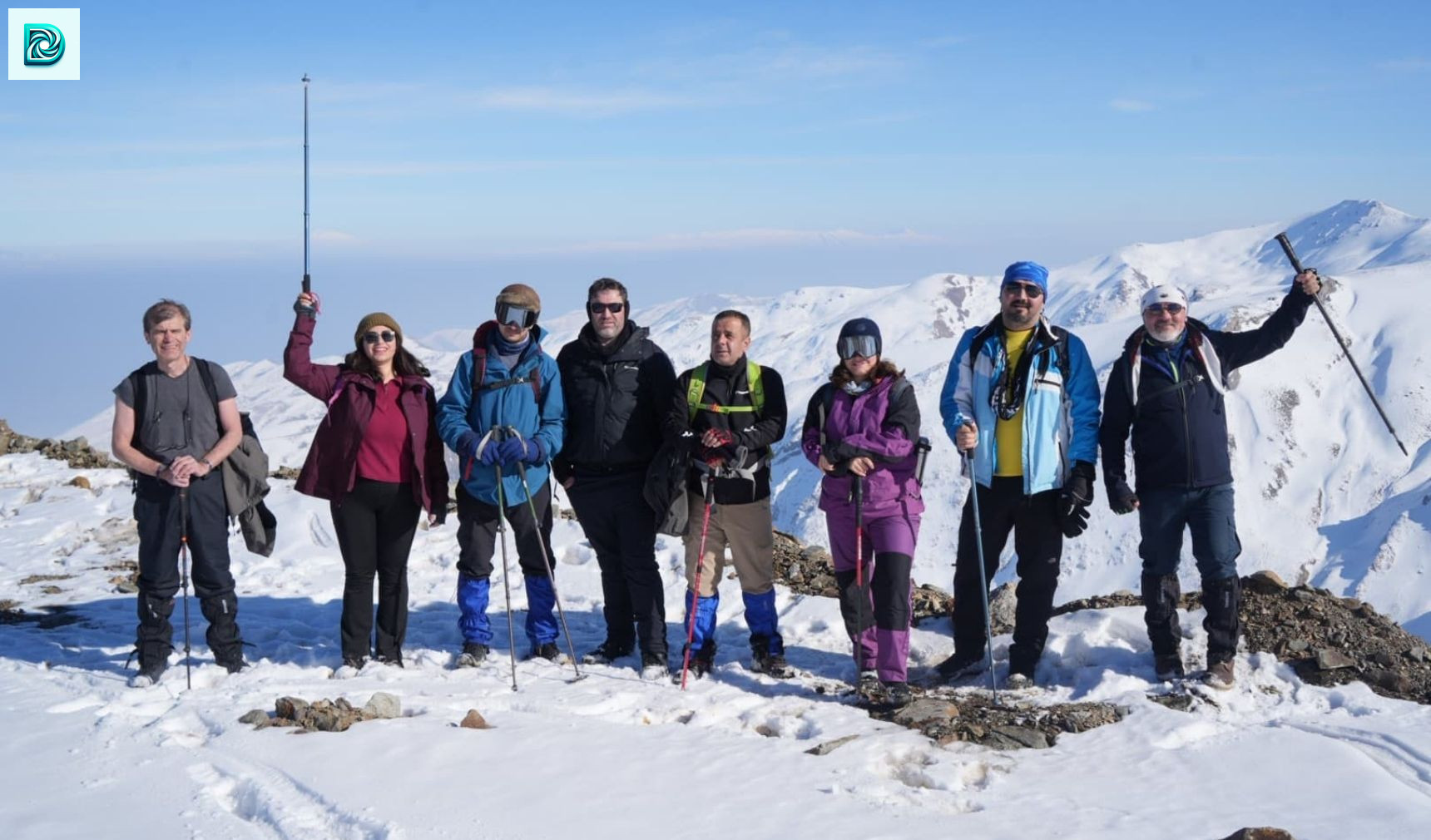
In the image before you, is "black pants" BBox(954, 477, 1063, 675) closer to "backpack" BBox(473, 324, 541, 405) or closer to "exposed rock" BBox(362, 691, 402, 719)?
"backpack" BBox(473, 324, 541, 405)

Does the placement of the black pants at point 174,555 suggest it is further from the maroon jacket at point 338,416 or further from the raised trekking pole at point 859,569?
the raised trekking pole at point 859,569

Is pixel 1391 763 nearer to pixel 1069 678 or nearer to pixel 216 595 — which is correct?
pixel 1069 678

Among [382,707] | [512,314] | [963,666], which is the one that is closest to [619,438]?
[512,314]

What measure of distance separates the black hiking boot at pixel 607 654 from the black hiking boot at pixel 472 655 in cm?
84

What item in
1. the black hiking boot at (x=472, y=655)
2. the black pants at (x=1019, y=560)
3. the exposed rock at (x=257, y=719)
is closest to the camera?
the exposed rock at (x=257, y=719)

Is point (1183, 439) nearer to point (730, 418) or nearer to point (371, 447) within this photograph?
point (730, 418)

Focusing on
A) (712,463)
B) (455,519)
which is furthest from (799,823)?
(455,519)

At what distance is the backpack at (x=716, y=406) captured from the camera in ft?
28.3

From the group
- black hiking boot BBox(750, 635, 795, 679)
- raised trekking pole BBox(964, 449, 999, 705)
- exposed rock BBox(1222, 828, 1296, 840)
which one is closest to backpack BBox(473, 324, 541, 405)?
black hiking boot BBox(750, 635, 795, 679)

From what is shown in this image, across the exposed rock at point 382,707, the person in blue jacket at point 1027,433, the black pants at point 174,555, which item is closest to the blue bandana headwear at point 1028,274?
the person in blue jacket at point 1027,433

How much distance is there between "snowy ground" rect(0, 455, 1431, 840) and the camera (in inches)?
237

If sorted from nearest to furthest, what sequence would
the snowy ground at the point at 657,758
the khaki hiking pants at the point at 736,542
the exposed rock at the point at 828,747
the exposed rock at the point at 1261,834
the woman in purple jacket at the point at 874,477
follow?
the exposed rock at the point at 1261,834 < the snowy ground at the point at 657,758 < the exposed rock at the point at 828,747 < the woman in purple jacket at the point at 874,477 < the khaki hiking pants at the point at 736,542

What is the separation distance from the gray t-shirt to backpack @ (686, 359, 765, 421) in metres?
3.52

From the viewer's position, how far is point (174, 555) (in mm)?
8578
